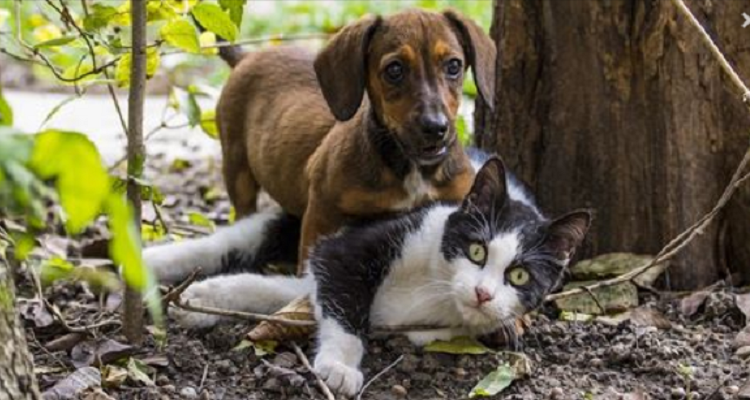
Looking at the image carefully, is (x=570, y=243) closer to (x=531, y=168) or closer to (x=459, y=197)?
(x=459, y=197)

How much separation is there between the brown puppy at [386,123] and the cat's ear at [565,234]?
0.41 meters

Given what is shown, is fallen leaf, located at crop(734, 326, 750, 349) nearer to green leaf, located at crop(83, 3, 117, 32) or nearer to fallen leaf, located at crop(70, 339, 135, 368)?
fallen leaf, located at crop(70, 339, 135, 368)

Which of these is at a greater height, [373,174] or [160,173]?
[373,174]

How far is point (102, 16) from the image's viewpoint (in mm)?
3109

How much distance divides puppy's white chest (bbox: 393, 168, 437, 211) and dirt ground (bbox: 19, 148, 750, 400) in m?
0.48

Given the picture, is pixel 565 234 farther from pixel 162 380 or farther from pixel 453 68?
pixel 162 380

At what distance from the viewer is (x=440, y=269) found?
11.6 ft

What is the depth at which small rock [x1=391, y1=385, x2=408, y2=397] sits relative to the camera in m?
3.23

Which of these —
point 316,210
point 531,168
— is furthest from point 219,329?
point 531,168

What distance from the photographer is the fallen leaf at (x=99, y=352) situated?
10.4 ft

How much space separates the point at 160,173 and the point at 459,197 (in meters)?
2.68

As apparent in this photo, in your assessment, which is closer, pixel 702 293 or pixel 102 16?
pixel 102 16

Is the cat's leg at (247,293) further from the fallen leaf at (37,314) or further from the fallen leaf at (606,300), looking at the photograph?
the fallen leaf at (606,300)

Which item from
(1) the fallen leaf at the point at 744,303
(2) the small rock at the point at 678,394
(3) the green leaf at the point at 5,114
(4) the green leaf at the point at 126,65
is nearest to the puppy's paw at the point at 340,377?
(2) the small rock at the point at 678,394
